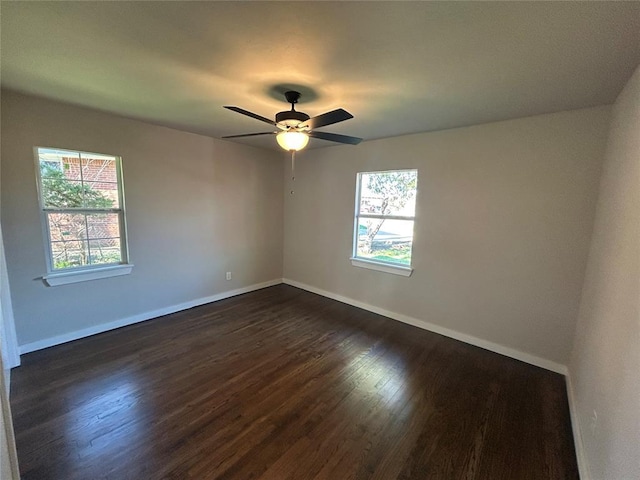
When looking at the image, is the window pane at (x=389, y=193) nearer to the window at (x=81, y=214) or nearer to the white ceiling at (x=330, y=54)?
the white ceiling at (x=330, y=54)

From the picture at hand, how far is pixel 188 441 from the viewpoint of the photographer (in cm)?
174

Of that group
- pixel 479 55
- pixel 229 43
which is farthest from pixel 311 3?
pixel 479 55

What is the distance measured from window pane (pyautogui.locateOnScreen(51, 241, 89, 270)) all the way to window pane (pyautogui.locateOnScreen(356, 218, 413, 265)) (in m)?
3.45

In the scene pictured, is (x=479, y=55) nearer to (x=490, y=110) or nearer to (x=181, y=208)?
(x=490, y=110)

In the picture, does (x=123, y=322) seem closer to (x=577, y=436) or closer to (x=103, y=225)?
(x=103, y=225)

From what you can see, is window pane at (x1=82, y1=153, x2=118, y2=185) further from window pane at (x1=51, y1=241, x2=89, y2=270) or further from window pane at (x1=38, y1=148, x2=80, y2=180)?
window pane at (x1=51, y1=241, x2=89, y2=270)

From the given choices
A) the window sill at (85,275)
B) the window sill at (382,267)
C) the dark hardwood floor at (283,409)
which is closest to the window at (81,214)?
the window sill at (85,275)

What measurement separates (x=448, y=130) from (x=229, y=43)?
2571 millimetres

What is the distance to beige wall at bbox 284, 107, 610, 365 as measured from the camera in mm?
2430

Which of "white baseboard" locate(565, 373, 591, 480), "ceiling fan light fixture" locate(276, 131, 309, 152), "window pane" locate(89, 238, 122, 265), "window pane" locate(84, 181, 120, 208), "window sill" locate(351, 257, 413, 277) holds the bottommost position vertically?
"white baseboard" locate(565, 373, 591, 480)

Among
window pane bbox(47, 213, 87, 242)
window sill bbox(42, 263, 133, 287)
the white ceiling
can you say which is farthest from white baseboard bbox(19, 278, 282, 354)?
the white ceiling

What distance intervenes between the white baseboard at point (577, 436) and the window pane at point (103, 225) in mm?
4550

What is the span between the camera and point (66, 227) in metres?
→ 2.81

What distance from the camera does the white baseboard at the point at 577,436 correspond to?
5.15 ft
